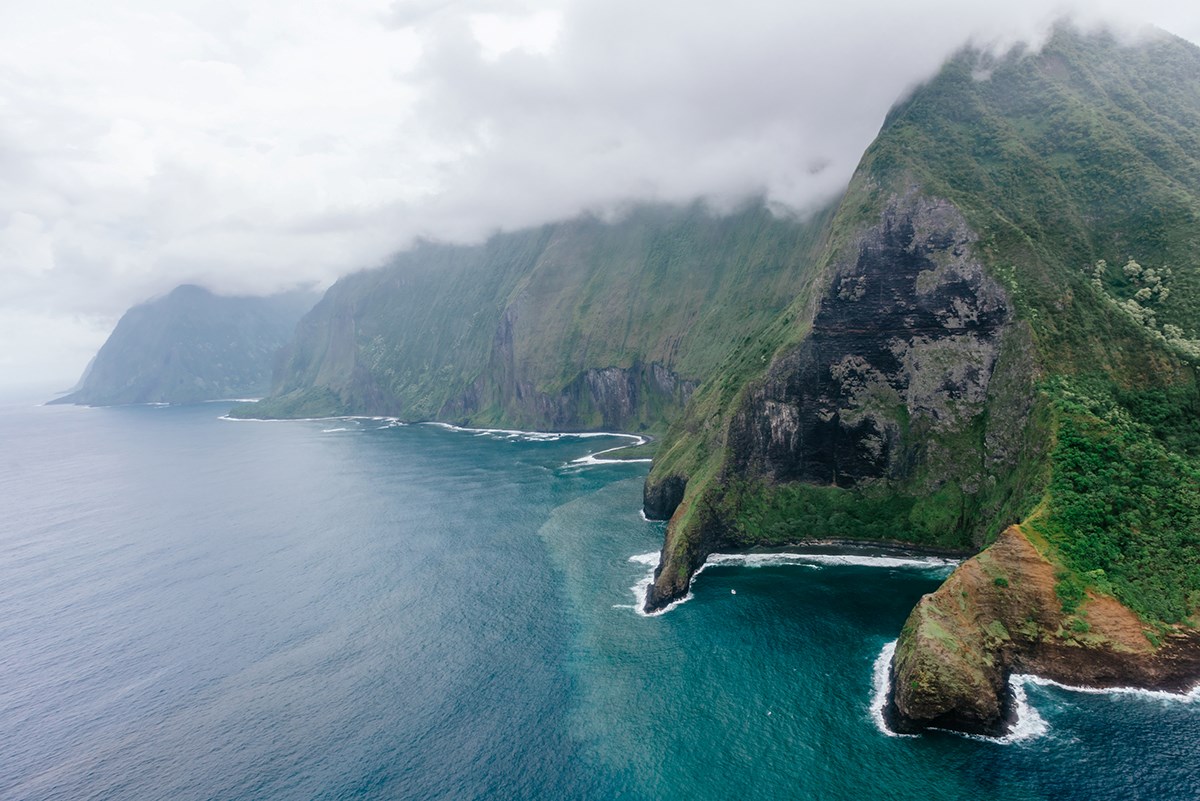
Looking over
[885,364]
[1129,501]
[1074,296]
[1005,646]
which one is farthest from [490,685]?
[1074,296]

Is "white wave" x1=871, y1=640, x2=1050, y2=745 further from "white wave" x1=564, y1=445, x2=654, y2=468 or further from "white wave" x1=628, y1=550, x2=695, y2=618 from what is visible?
"white wave" x1=564, y1=445, x2=654, y2=468

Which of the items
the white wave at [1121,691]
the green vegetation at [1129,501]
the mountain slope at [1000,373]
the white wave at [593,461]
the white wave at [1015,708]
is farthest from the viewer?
the white wave at [593,461]

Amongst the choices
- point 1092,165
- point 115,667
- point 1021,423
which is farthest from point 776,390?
point 115,667

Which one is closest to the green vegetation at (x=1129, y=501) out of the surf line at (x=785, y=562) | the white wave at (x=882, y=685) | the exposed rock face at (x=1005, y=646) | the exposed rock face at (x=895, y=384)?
the exposed rock face at (x=1005, y=646)

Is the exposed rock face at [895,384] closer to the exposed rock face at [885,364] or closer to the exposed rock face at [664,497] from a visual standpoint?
the exposed rock face at [885,364]

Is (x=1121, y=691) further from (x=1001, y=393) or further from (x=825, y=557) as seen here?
(x=1001, y=393)
